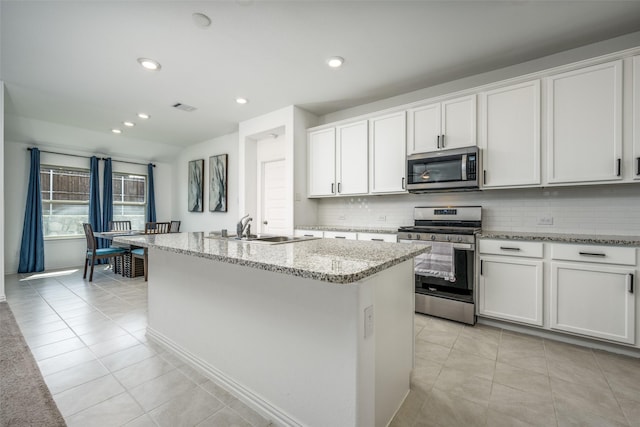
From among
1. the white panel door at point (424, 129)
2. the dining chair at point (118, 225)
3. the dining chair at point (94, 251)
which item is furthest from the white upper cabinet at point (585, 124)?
the dining chair at point (118, 225)

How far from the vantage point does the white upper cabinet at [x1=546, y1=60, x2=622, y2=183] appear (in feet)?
7.55

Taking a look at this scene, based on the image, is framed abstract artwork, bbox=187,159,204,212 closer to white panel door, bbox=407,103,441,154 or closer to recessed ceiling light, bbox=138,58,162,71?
recessed ceiling light, bbox=138,58,162,71

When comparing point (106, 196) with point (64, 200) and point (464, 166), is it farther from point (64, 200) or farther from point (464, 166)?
point (464, 166)

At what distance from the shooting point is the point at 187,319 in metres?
2.12

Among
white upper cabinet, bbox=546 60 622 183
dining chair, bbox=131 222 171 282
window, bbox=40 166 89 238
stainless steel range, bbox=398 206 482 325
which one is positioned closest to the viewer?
white upper cabinet, bbox=546 60 622 183

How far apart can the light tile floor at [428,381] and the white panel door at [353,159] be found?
6.19ft

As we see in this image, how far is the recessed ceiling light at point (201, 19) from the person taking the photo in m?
2.23

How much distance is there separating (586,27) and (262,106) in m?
3.62

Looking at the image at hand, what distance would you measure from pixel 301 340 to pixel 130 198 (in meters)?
6.99

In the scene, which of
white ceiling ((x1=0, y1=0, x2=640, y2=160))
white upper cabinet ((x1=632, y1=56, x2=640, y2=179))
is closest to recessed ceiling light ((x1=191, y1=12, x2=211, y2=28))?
white ceiling ((x1=0, y1=0, x2=640, y2=160))

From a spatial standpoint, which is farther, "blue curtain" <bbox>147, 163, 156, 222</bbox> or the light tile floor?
"blue curtain" <bbox>147, 163, 156, 222</bbox>

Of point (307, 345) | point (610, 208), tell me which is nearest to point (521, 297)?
point (610, 208)

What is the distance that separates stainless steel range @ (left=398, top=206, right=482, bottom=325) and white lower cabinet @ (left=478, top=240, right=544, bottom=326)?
0.12 m

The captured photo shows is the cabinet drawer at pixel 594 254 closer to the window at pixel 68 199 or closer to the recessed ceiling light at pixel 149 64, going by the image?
the recessed ceiling light at pixel 149 64
